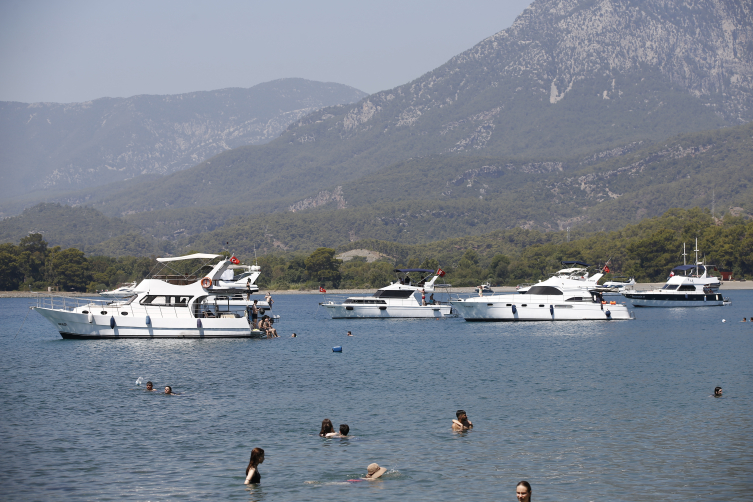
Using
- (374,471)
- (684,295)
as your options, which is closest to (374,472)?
(374,471)

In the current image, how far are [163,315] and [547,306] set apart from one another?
46.5 meters

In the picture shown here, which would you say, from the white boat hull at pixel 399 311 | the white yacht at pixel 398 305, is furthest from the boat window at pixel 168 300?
the white boat hull at pixel 399 311

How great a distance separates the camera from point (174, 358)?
62812 millimetres

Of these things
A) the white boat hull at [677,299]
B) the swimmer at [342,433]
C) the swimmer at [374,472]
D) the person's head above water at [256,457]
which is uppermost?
the white boat hull at [677,299]

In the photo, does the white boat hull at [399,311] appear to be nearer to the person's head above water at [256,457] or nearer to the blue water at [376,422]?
the blue water at [376,422]

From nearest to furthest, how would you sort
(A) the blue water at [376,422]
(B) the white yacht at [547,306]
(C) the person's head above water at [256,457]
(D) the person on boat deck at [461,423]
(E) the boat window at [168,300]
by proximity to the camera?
(C) the person's head above water at [256,457] < (A) the blue water at [376,422] < (D) the person on boat deck at [461,423] < (E) the boat window at [168,300] < (B) the white yacht at [547,306]

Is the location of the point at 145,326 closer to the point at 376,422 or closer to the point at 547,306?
the point at 376,422

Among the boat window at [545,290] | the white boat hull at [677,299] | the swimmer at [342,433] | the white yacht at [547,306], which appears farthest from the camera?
the white boat hull at [677,299]

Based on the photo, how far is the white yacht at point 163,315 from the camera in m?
71.6

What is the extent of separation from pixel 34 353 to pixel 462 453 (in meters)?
50.1

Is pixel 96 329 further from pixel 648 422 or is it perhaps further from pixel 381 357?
pixel 648 422

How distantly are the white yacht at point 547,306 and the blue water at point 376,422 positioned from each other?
22567mm

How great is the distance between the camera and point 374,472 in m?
28.9

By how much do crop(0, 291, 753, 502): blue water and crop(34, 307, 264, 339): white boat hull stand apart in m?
1.19
